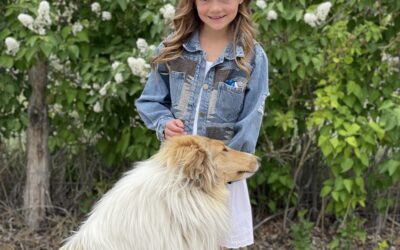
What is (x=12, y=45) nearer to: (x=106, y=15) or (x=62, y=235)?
(x=106, y=15)

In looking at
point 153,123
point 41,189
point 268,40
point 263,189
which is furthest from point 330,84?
point 41,189

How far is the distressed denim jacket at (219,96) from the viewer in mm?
3355

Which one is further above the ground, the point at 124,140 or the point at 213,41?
the point at 213,41

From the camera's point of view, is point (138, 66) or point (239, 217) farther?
point (138, 66)

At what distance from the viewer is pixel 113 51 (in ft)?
15.8

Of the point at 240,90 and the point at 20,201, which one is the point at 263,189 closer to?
the point at 20,201

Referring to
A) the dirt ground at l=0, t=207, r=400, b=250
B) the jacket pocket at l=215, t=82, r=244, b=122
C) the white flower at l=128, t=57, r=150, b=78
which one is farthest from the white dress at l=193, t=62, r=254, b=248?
the dirt ground at l=0, t=207, r=400, b=250

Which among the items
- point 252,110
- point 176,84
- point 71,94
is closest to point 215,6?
point 176,84

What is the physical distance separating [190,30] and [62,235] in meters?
2.70

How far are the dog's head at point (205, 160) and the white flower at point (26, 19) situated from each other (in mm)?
1621

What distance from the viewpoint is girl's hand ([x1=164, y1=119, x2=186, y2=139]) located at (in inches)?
129

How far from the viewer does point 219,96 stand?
336 cm

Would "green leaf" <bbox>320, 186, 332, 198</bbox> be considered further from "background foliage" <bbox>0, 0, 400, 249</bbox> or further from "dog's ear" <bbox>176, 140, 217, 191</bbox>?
"dog's ear" <bbox>176, 140, 217, 191</bbox>

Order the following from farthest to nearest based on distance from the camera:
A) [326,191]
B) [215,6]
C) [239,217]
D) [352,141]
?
[326,191], [352,141], [239,217], [215,6]
